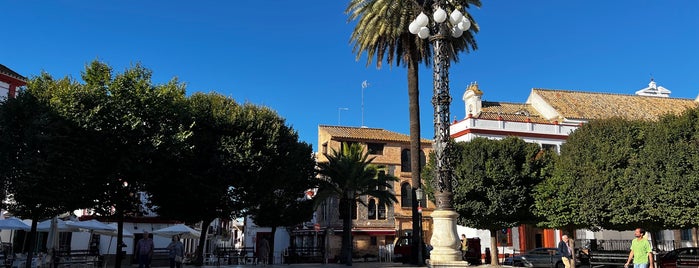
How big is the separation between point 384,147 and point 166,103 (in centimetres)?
2522

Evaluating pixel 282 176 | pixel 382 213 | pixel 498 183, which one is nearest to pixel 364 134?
pixel 382 213

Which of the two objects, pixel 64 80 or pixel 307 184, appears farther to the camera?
pixel 307 184

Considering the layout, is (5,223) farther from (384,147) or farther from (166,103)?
(384,147)

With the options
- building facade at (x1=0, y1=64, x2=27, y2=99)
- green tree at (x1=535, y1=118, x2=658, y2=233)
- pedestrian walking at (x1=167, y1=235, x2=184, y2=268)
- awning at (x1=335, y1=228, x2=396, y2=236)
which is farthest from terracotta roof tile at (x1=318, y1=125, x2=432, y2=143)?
pedestrian walking at (x1=167, y1=235, x2=184, y2=268)

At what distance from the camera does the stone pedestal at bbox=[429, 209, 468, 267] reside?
41.0 ft

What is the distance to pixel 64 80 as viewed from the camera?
22.5 metres

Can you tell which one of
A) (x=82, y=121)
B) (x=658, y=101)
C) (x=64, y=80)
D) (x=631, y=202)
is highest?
(x=658, y=101)

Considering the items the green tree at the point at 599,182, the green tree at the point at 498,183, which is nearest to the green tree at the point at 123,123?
the green tree at the point at 498,183

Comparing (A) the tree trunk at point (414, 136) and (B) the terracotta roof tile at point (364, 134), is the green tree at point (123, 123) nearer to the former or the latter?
(A) the tree trunk at point (414, 136)

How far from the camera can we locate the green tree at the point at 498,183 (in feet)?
96.5

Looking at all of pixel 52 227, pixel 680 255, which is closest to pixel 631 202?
pixel 680 255

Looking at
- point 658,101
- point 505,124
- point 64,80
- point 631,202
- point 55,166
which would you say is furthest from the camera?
point 658,101

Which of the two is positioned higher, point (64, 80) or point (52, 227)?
point (64, 80)

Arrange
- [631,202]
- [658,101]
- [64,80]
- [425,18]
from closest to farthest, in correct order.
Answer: [425,18], [64,80], [631,202], [658,101]
